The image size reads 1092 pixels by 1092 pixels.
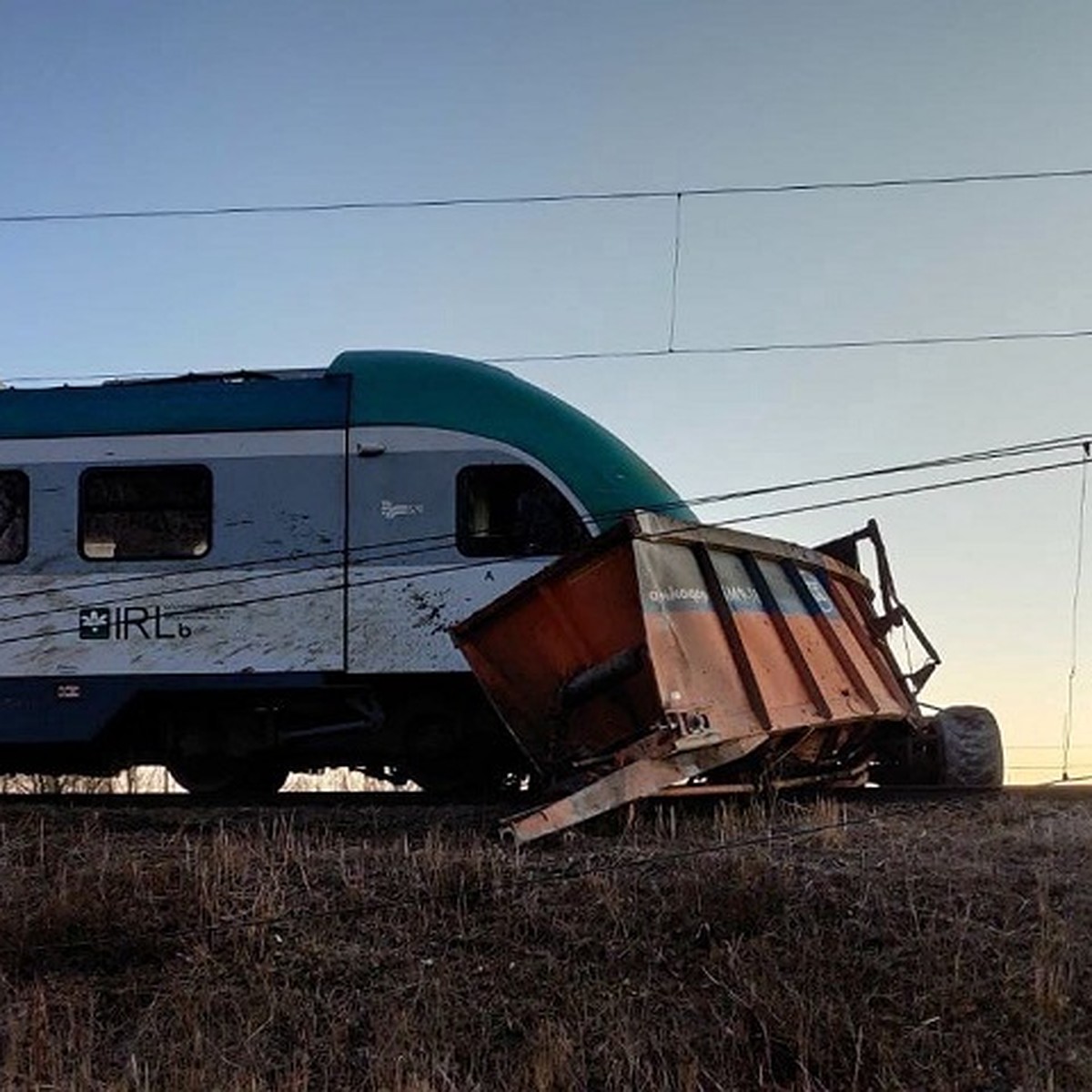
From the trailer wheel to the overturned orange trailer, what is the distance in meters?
1.09

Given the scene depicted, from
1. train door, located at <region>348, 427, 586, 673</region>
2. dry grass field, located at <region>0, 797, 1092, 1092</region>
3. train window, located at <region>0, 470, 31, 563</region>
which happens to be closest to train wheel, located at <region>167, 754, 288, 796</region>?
train door, located at <region>348, 427, 586, 673</region>

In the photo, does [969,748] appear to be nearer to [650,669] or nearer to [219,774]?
[650,669]

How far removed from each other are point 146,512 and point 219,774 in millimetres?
2092

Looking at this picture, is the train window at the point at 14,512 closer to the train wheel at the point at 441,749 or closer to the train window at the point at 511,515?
the train wheel at the point at 441,749

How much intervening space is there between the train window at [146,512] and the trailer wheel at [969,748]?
6015mm

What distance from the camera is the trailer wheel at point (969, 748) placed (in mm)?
12422

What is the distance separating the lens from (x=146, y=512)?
1184cm

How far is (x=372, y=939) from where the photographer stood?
6984 millimetres

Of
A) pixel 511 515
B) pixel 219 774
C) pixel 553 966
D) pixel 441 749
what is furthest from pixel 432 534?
pixel 553 966

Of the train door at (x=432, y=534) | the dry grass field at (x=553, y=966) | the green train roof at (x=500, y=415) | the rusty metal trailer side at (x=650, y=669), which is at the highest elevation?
the green train roof at (x=500, y=415)

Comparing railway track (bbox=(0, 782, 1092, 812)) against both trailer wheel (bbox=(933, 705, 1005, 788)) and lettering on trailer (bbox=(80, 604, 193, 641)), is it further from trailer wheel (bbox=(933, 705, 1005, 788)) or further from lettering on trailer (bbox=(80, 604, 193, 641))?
lettering on trailer (bbox=(80, 604, 193, 641))

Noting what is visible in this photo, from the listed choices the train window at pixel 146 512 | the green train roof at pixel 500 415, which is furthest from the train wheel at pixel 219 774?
the green train roof at pixel 500 415

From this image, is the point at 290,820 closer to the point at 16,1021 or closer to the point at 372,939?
the point at 372,939

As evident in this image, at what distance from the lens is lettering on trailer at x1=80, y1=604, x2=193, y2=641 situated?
11.7 meters
